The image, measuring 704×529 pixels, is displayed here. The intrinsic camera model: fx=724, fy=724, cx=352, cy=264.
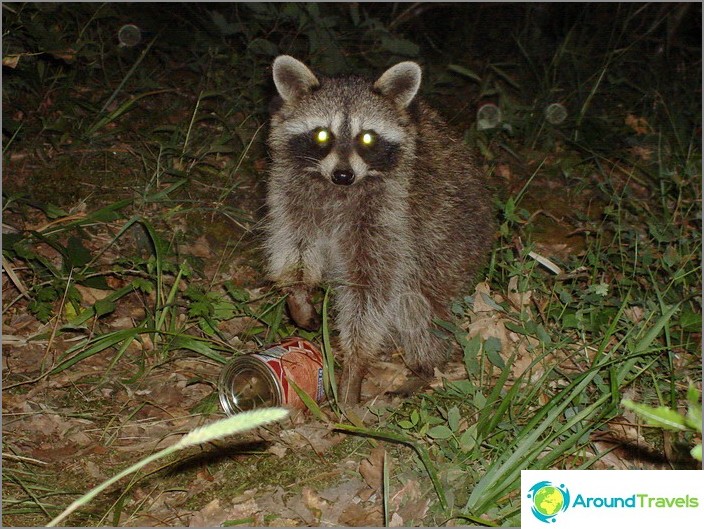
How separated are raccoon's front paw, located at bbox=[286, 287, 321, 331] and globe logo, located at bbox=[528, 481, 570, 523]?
2.06m

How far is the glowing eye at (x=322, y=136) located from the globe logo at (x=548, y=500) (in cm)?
215

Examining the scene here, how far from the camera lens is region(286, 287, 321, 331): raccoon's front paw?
4.47 meters

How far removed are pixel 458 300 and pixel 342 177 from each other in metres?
1.21

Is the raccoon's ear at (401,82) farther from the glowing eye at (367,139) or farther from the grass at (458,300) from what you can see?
the grass at (458,300)

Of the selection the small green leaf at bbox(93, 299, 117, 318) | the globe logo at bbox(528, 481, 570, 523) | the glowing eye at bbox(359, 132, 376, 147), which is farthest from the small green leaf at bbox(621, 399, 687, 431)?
the small green leaf at bbox(93, 299, 117, 318)

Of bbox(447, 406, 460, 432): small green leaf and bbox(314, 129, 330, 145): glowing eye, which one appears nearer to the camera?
bbox(447, 406, 460, 432): small green leaf

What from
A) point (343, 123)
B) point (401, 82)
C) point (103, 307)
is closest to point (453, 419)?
point (343, 123)

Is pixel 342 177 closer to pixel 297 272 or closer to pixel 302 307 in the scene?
pixel 297 272

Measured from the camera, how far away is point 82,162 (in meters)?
5.45

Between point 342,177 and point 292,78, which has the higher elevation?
point 292,78

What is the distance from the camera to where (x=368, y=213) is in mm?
4195

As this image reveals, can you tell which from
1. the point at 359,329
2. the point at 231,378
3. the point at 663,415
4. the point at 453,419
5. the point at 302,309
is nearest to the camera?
the point at 663,415

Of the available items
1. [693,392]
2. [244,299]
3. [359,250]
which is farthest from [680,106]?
[693,392]

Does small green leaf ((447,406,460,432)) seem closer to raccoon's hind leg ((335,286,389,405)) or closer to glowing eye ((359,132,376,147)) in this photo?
raccoon's hind leg ((335,286,389,405))
